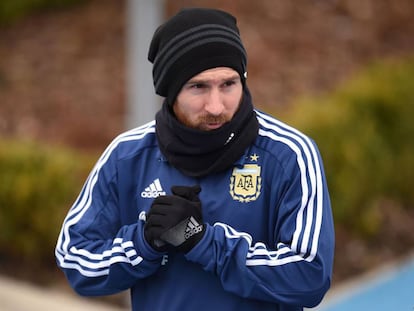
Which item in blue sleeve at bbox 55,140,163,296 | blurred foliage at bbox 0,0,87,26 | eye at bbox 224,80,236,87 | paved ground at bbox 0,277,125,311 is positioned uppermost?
blurred foliage at bbox 0,0,87,26

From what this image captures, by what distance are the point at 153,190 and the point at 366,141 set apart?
3982 mm

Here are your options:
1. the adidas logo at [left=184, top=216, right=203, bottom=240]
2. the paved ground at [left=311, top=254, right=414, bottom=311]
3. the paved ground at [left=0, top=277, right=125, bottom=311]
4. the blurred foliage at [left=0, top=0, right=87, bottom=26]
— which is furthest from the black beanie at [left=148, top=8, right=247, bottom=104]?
the blurred foliage at [left=0, top=0, right=87, bottom=26]

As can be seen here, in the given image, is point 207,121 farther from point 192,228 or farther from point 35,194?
point 35,194

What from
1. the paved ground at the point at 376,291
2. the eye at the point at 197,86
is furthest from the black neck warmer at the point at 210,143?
the paved ground at the point at 376,291

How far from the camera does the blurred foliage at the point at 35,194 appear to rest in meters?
5.70

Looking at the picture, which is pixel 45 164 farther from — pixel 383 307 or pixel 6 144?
pixel 383 307

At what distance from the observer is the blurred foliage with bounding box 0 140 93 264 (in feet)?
18.7

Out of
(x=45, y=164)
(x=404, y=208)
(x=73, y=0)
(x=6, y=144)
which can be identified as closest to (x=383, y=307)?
(x=404, y=208)

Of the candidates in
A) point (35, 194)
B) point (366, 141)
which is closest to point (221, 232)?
point (35, 194)

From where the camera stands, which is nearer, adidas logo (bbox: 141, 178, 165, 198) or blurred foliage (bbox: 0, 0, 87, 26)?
adidas logo (bbox: 141, 178, 165, 198)

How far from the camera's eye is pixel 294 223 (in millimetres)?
2234

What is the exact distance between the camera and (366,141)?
6137 mm

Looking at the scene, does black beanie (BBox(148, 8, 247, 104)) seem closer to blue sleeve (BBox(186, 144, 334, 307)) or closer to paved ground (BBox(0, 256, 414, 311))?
blue sleeve (BBox(186, 144, 334, 307))

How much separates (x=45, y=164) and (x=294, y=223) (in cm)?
385
